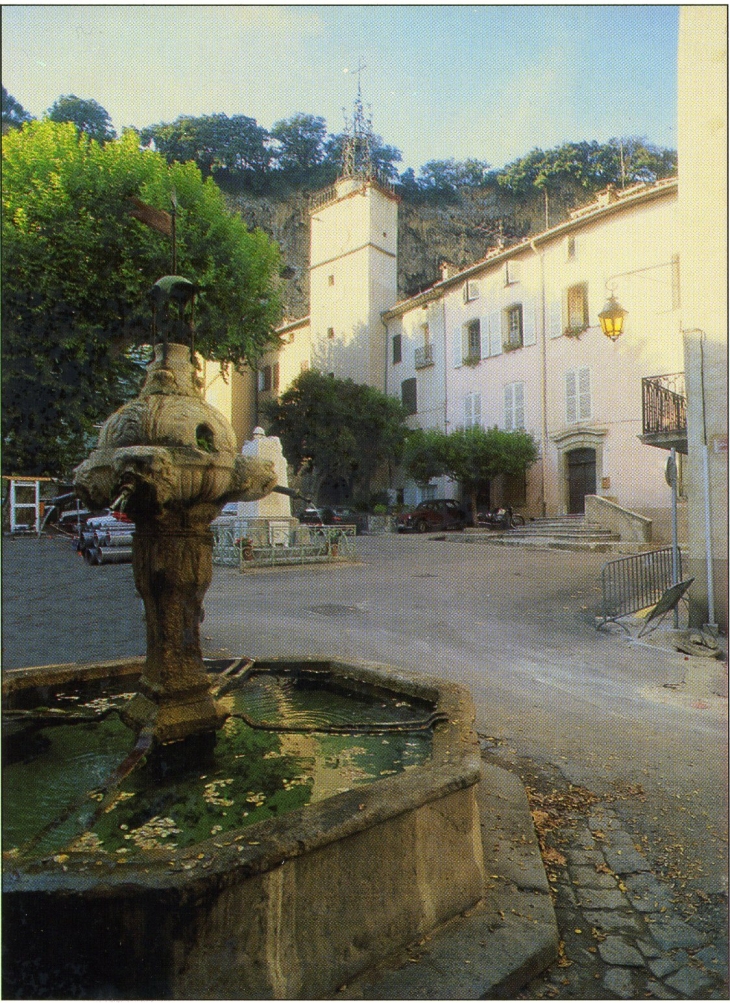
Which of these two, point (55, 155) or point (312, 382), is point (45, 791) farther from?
point (312, 382)

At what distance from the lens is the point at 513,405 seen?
57.7ft

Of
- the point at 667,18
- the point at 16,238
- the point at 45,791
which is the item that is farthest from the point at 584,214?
the point at 45,791

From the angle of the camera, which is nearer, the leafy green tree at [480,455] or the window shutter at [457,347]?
the leafy green tree at [480,455]

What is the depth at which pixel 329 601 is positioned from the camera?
770cm

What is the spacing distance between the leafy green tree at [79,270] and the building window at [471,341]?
14.9 m

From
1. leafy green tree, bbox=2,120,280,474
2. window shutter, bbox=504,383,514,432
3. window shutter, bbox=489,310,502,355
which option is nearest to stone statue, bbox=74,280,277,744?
leafy green tree, bbox=2,120,280,474

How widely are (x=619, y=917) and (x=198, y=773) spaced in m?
1.50

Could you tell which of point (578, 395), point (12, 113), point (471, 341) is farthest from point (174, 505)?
point (471, 341)

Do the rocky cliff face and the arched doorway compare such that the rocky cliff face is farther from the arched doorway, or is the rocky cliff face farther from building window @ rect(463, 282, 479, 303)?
building window @ rect(463, 282, 479, 303)

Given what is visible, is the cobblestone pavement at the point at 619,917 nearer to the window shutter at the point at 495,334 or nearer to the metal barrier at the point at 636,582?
the metal barrier at the point at 636,582

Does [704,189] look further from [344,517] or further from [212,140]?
[344,517]

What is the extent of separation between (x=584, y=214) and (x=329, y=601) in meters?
5.13

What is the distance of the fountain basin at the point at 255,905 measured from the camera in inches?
50.0

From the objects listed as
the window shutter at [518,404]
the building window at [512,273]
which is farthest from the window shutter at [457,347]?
the building window at [512,273]
